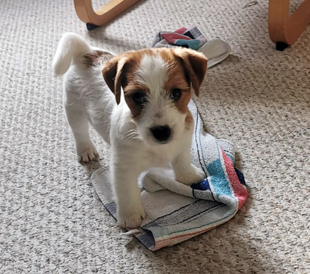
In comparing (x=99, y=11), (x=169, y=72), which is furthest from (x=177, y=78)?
(x=99, y=11)

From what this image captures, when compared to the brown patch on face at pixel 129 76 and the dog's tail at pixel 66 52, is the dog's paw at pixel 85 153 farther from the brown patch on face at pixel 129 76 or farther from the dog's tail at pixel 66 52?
the brown patch on face at pixel 129 76

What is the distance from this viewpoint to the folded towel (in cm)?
193

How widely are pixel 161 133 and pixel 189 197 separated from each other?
35 centimetres

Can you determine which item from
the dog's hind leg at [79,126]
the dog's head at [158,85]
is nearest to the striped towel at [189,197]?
the dog's hind leg at [79,126]

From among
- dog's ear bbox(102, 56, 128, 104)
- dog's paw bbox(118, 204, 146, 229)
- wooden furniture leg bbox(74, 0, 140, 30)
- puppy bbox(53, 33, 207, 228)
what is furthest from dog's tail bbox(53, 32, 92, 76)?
wooden furniture leg bbox(74, 0, 140, 30)

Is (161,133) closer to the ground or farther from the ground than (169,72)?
closer to the ground

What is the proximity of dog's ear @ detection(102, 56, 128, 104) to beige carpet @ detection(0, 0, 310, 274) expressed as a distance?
42cm

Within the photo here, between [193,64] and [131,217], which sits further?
[131,217]

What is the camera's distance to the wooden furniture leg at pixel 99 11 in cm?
217

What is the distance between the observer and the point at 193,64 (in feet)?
3.78

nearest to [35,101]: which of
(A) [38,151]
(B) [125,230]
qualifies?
(A) [38,151]

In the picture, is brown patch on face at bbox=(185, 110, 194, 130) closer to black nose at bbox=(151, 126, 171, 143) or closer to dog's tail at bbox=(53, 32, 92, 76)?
black nose at bbox=(151, 126, 171, 143)

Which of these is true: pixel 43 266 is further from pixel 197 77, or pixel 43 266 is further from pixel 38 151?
pixel 197 77

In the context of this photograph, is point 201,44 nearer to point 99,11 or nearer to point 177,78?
point 99,11
